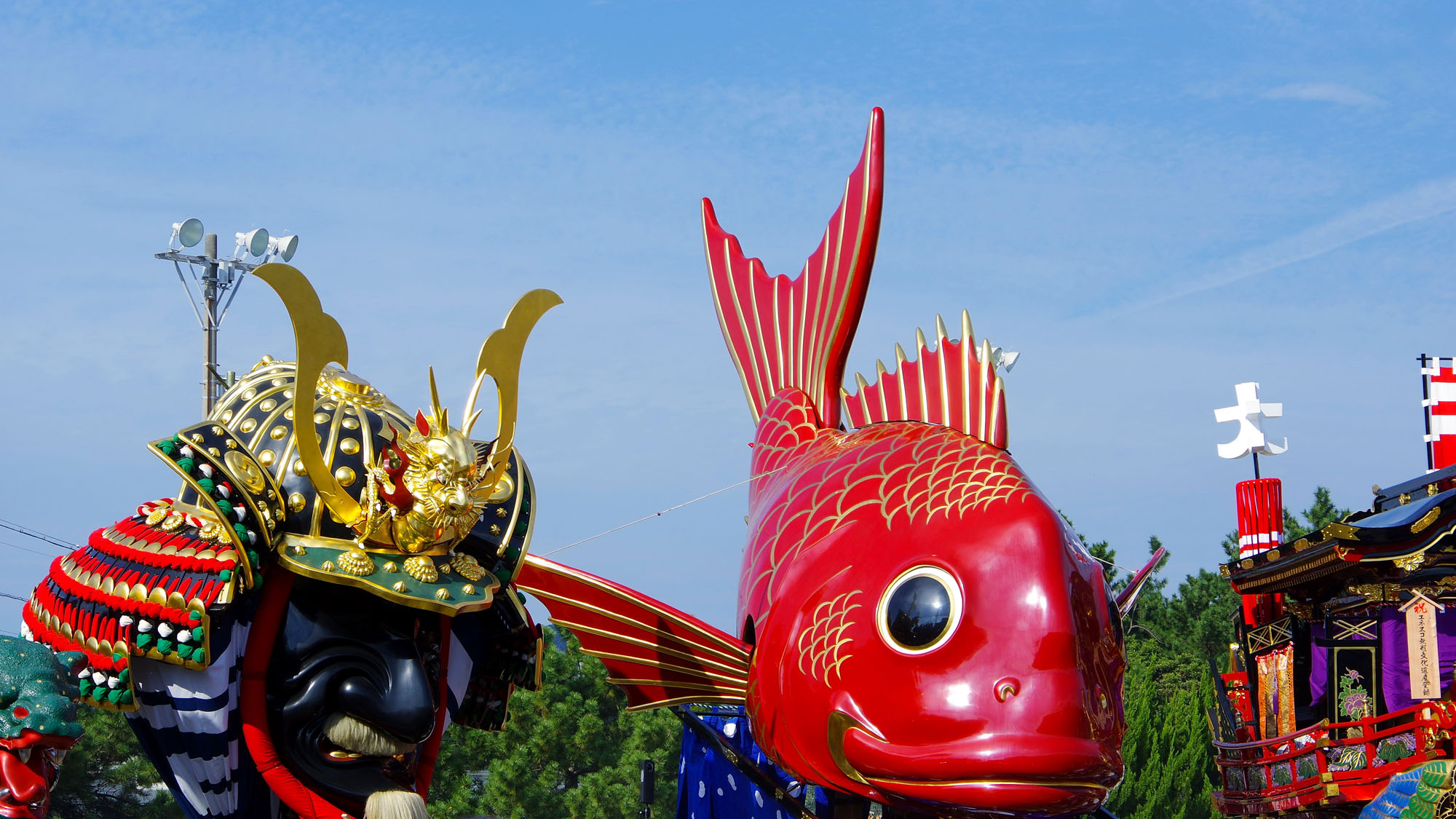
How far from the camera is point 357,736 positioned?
459cm

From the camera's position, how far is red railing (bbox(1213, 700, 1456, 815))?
36.8ft

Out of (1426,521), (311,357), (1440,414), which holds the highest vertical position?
(1440,414)

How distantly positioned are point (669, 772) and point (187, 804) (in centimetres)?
1193

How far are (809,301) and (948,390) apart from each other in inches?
65.2

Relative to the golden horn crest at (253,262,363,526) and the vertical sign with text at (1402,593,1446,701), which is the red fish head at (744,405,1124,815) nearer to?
the golden horn crest at (253,262,363,526)

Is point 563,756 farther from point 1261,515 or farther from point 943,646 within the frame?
point 943,646

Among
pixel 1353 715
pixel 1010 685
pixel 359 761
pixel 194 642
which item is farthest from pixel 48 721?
pixel 1353 715

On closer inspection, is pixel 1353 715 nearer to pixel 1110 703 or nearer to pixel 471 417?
pixel 1110 703

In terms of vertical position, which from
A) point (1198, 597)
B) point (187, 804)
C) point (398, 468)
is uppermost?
point (1198, 597)

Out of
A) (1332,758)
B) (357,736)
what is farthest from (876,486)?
(1332,758)

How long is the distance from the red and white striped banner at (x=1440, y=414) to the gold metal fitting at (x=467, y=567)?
12.0 metres

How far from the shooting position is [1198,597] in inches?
1193

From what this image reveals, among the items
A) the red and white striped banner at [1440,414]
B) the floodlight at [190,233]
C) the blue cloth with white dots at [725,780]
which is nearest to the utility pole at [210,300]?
the floodlight at [190,233]

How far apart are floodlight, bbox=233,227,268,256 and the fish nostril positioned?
979 centimetres
